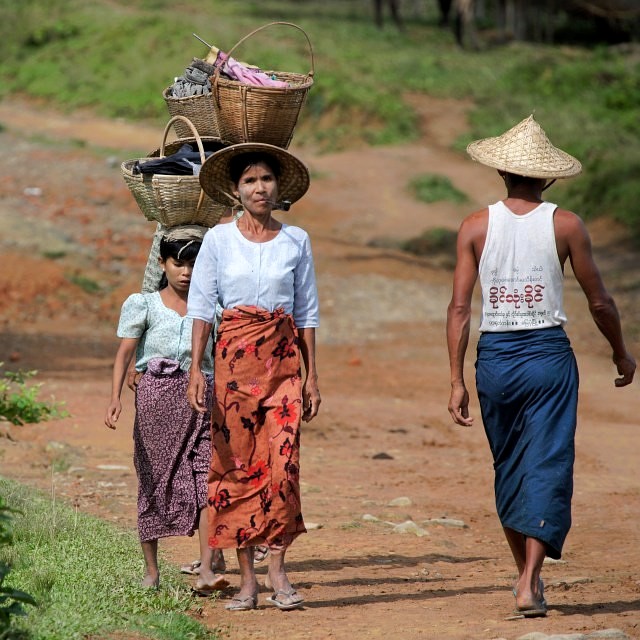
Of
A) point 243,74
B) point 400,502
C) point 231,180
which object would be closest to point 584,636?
point 231,180

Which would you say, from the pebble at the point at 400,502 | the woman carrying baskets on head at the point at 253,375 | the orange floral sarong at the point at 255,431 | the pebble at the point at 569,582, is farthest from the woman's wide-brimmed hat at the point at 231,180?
the pebble at the point at 400,502

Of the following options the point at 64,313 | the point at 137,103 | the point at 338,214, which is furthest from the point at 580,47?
the point at 64,313

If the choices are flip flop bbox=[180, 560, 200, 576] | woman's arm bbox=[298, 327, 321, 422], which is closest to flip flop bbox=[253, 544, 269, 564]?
flip flop bbox=[180, 560, 200, 576]

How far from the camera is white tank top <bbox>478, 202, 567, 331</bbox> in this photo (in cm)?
482

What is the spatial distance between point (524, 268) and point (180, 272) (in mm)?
1412

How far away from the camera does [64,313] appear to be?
48.1 ft

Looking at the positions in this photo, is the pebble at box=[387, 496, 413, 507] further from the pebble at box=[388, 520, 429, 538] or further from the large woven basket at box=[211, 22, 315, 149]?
the large woven basket at box=[211, 22, 315, 149]

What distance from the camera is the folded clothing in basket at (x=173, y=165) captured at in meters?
5.32

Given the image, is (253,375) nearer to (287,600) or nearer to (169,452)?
(169,452)

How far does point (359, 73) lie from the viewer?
27953 millimetres

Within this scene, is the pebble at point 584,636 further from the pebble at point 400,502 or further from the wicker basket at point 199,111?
the pebble at point 400,502

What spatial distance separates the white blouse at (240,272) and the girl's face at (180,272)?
0.90ft

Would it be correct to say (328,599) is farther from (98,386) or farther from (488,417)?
(98,386)

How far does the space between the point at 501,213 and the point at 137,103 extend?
911 inches
